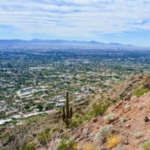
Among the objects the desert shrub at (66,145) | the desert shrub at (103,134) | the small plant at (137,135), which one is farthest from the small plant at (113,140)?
the desert shrub at (66,145)

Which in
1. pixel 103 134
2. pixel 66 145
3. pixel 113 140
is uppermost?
pixel 113 140

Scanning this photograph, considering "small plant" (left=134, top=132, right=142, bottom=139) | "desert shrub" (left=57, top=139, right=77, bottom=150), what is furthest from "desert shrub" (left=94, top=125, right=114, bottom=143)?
"small plant" (left=134, top=132, right=142, bottom=139)

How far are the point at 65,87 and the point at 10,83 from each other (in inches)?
870

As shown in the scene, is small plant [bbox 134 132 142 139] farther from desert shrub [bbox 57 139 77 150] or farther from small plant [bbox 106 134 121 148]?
desert shrub [bbox 57 139 77 150]

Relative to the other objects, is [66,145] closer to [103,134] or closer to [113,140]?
[103,134]

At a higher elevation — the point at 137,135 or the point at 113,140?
the point at 137,135

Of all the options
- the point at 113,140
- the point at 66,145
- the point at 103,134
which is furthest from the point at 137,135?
the point at 66,145

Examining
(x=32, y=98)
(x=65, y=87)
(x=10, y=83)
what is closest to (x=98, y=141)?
(x=32, y=98)

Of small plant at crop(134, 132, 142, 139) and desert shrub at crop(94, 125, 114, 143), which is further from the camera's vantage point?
desert shrub at crop(94, 125, 114, 143)

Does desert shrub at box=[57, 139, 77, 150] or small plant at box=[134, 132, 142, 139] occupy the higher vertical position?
small plant at box=[134, 132, 142, 139]

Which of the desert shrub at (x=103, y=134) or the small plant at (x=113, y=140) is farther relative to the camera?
the desert shrub at (x=103, y=134)

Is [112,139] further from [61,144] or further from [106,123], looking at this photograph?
[106,123]

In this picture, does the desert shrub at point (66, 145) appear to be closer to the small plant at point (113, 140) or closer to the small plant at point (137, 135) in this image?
the small plant at point (113, 140)

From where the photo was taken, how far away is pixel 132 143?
317 inches
